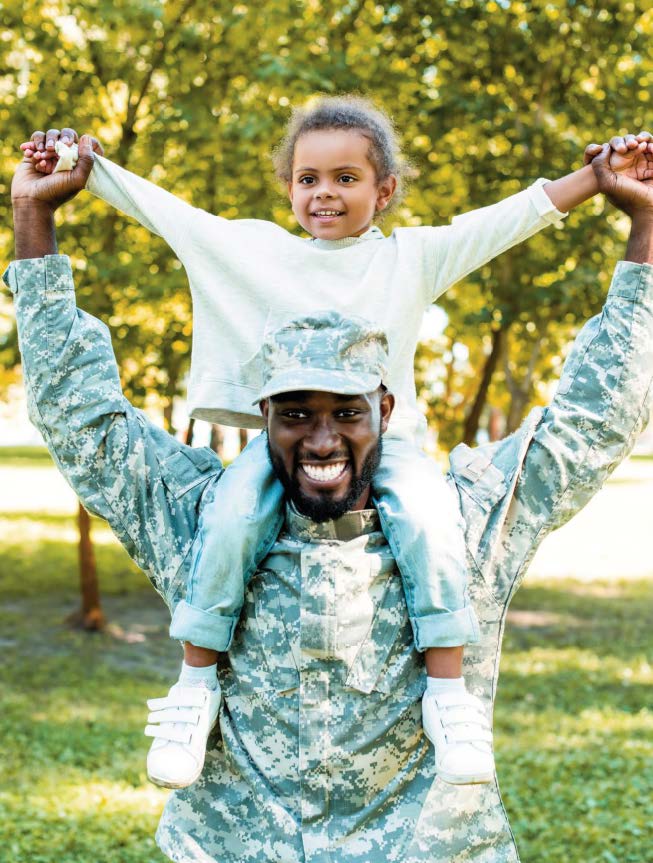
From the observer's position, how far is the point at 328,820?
102 inches

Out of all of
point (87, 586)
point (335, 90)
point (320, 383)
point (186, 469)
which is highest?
point (335, 90)

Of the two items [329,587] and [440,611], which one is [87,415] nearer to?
[329,587]

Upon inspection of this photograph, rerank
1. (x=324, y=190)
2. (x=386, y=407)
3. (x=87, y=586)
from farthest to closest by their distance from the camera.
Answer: (x=87, y=586), (x=324, y=190), (x=386, y=407)

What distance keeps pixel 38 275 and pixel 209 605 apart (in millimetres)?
946

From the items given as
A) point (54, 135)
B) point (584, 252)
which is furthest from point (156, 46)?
point (54, 135)

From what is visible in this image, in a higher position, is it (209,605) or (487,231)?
(487,231)

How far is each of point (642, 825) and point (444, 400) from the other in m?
5.79

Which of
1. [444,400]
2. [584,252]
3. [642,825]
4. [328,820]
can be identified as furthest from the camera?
[444,400]

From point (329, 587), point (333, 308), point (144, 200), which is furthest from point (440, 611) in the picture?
point (144, 200)

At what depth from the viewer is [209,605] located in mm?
2566

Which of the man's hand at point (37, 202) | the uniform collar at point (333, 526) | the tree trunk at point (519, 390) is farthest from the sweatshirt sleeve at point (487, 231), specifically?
the tree trunk at point (519, 390)

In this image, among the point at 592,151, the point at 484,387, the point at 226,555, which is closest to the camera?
the point at 226,555

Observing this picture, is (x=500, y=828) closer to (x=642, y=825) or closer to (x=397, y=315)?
(x=397, y=315)

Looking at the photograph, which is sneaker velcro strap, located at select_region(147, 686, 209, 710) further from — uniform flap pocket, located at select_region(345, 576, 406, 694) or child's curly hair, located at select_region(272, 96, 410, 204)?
child's curly hair, located at select_region(272, 96, 410, 204)
